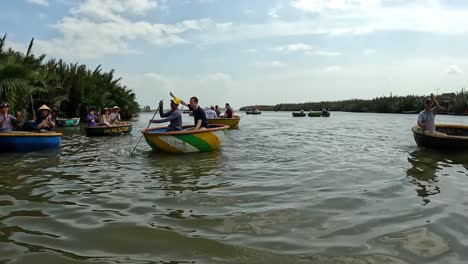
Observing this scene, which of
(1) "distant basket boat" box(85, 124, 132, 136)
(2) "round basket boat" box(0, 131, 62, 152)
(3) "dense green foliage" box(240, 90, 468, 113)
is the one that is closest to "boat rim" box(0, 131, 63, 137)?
(2) "round basket boat" box(0, 131, 62, 152)

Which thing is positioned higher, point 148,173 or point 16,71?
point 16,71

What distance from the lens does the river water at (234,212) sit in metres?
3.90

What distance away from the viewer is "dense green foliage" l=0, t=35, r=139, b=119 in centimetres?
1783

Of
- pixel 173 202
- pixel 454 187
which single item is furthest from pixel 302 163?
pixel 173 202

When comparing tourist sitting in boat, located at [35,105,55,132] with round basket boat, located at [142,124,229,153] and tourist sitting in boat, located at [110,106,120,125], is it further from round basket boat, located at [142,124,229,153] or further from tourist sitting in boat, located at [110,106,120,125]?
tourist sitting in boat, located at [110,106,120,125]

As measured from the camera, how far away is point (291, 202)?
19.0 ft

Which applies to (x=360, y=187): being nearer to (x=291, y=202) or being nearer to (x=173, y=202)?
(x=291, y=202)

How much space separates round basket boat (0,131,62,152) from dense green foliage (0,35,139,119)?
7.00m

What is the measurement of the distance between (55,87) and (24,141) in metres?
17.6

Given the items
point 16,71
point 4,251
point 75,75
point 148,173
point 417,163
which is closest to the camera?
point 4,251

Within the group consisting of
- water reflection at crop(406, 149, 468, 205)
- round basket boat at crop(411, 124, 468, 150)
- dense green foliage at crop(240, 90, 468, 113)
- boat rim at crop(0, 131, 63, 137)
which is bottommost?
water reflection at crop(406, 149, 468, 205)

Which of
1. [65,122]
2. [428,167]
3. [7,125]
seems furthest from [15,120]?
[65,122]

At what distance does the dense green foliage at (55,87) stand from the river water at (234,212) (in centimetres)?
994

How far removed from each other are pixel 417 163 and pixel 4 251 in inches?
359
